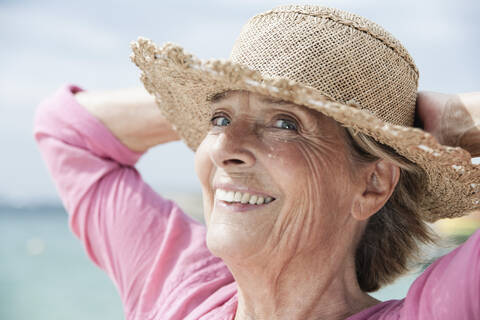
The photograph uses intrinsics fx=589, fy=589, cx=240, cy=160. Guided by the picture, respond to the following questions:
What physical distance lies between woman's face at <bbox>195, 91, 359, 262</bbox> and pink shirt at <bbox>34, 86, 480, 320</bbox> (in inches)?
14.7

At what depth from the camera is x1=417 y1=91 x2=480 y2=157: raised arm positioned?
1503mm

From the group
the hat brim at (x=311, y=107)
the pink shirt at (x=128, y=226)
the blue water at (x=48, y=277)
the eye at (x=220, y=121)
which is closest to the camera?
the hat brim at (x=311, y=107)

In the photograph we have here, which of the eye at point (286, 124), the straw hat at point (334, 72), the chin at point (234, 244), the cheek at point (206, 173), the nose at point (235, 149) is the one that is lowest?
the chin at point (234, 244)

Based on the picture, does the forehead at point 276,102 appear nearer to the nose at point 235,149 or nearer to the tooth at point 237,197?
the nose at point 235,149

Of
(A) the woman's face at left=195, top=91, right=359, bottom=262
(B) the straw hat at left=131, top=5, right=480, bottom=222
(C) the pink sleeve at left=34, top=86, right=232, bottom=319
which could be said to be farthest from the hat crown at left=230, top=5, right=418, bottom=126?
(C) the pink sleeve at left=34, top=86, right=232, bottom=319

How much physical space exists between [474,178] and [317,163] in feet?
1.25

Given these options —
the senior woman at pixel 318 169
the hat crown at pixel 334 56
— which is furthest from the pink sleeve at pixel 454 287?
the hat crown at pixel 334 56

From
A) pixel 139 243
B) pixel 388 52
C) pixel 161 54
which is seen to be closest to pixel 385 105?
pixel 388 52

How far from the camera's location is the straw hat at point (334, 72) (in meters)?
1.28

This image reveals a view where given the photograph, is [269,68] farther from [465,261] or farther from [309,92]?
[465,261]

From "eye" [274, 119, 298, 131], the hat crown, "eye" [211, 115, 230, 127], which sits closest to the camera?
the hat crown

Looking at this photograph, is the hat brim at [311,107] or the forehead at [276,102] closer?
the hat brim at [311,107]

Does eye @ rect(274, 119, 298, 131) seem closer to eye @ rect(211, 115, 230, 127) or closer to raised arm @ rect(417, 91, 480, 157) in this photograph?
eye @ rect(211, 115, 230, 127)

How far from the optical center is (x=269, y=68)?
1.40 meters
